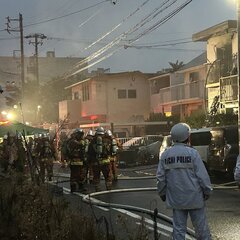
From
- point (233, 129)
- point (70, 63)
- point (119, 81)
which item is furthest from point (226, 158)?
point (70, 63)

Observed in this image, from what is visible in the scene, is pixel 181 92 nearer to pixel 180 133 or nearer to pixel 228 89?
pixel 228 89

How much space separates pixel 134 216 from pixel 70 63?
85.9 meters

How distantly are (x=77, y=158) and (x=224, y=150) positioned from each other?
4.49 metres

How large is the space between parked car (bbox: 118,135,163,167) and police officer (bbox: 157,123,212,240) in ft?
61.1

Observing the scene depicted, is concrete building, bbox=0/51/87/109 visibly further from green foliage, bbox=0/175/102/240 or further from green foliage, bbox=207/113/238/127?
green foliage, bbox=0/175/102/240

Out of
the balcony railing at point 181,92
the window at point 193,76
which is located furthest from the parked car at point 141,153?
the window at point 193,76

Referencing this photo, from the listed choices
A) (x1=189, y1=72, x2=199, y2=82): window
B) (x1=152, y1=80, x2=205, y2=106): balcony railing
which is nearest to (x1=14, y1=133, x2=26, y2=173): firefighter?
(x1=152, y1=80, x2=205, y2=106): balcony railing

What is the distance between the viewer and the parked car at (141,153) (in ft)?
82.9

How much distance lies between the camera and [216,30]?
30.5 meters

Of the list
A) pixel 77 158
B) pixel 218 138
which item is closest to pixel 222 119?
pixel 218 138

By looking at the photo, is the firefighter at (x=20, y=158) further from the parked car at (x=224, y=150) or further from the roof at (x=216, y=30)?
the roof at (x=216, y=30)

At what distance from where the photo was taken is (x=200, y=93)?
35.8 meters

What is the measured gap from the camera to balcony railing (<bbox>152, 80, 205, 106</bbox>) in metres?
36.0

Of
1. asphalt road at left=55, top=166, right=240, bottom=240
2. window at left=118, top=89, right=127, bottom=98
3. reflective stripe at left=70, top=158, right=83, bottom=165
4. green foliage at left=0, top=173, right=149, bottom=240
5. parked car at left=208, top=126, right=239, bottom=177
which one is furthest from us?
window at left=118, top=89, right=127, bottom=98
